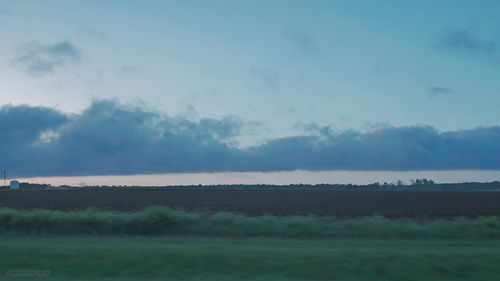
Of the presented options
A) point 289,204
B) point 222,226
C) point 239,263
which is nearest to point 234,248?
point 239,263

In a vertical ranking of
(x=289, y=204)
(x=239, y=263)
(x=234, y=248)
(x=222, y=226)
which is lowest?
(x=239, y=263)

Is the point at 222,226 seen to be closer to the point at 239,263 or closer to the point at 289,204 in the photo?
the point at 239,263

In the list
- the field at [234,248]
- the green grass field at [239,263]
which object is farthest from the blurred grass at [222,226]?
the green grass field at [239,263]

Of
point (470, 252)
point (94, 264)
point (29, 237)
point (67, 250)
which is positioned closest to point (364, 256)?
point (470, 252)

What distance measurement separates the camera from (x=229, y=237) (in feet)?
90.2

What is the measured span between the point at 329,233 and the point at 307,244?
4.41 m

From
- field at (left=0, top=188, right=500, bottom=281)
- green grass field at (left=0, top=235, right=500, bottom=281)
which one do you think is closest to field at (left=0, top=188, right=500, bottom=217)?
field at (left=0, top=188, right=500, bottom=281)

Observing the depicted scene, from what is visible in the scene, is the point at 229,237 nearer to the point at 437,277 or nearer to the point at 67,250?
the point at 67,250

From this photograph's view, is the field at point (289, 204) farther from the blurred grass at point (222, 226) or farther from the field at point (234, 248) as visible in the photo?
the field at point (234, 248)

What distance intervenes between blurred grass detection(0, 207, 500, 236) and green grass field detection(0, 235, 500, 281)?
6.33 m

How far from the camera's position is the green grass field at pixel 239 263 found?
1750cm

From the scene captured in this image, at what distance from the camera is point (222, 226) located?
1163 inches

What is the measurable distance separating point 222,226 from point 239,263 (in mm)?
11060

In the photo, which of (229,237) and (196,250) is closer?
(196,250)
